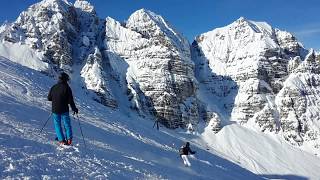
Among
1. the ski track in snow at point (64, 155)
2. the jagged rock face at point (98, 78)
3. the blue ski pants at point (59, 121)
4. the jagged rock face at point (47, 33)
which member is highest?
the jagged rock face at point (47, 33)

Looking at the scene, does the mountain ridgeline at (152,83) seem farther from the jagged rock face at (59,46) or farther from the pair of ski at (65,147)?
the pair of ski at (65,147)

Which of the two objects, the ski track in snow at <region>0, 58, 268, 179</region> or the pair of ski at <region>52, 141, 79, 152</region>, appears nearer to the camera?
the ski track in snow at <region>0, 58, 268, 179</region>

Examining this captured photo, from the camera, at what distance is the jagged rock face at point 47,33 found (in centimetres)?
18438

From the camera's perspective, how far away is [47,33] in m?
191

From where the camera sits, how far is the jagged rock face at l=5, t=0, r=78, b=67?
605 feet

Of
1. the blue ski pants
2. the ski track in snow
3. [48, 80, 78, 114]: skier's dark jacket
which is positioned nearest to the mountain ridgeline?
the ski track in snow

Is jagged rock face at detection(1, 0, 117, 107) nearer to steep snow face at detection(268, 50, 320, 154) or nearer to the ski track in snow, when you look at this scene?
steep snow face at detection(268, 50, 320, 154)

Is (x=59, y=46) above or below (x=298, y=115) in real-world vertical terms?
above

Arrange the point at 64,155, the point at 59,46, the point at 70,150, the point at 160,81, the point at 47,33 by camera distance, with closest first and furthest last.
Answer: the point at 64,155 → the point at 70,150 → the point at 59,46 → the point at 160,81 → the point at 47,33

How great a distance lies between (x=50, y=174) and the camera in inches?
659

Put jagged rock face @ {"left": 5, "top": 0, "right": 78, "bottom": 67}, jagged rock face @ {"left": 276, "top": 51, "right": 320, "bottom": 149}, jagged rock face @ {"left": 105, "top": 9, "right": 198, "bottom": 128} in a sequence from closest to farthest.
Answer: jagged rock face @ {"left": 105, "top": 9, "right": 198, "bottom": 128}
jagged rock face @ {"left": 5, "top": 0, "right": 78, "bottom": 67}
jagged rock face @ {"left": 276, "top": 51, "right": 320, "bottom": 149}

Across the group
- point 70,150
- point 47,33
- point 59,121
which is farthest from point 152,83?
point 59,121

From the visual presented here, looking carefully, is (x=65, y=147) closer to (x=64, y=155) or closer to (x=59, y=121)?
(x=64, y=155)

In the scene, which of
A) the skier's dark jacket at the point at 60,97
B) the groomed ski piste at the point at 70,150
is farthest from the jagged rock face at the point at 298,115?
the skier's dark jacket at the point at 60,97
